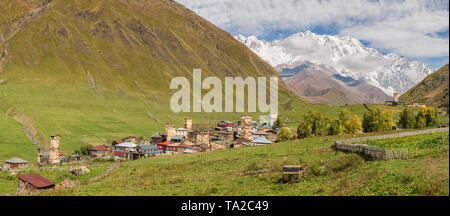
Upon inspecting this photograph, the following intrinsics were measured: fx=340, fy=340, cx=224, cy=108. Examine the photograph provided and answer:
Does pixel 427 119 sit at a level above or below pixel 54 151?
above

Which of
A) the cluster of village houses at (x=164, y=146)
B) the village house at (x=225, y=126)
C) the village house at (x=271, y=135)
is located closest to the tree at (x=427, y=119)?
the cluster of village houses at (x=164, y=146)

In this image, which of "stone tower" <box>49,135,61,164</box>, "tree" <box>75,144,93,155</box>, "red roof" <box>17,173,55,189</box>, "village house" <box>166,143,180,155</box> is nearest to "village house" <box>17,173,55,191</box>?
"red roof" <box>17,173,55,189</box>

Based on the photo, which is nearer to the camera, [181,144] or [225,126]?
[181,144]

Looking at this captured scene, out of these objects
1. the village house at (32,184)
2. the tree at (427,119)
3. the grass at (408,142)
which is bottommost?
the village house at (32,184)

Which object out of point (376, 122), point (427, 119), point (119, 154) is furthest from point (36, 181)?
point (427, 119)

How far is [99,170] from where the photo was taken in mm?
59656

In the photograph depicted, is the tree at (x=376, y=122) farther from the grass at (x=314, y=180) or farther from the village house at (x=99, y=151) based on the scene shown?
the village house at (x=99, y=151)

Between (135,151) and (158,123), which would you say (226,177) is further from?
(158,123)

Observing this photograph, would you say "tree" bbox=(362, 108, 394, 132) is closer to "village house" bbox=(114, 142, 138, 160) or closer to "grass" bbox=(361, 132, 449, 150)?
"grass" bbox=(361, 132, 449, 150)

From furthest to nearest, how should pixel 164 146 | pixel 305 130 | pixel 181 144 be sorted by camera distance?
pixel 164 146 < pixel 181 144 < pixel 305 130

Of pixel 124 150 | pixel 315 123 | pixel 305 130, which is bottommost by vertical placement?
pixel 124 150

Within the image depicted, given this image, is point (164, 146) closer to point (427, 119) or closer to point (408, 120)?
point (408, 120)

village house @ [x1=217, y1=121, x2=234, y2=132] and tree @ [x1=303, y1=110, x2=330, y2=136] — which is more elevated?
tree @ [x1=303, y1=110, x2=330, y2=136]
